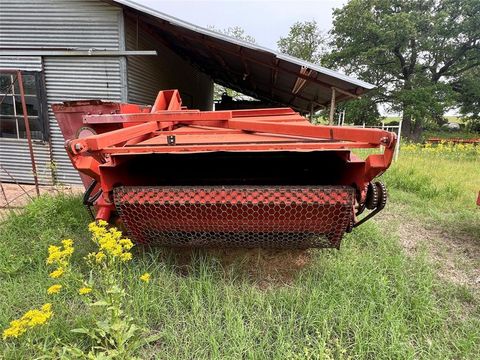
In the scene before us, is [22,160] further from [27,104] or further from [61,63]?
[61,63]

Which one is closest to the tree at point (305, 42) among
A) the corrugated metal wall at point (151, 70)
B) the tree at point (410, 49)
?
the tree at point (410, 49)

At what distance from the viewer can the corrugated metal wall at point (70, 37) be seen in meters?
6.14

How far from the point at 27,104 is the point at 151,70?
9.35ft

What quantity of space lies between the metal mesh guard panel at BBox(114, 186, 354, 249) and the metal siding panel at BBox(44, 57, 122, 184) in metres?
5.00

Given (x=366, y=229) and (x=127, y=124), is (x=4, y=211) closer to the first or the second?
(x=127, y=124)

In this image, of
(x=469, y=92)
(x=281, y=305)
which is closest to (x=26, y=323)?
(x=281, y=305)

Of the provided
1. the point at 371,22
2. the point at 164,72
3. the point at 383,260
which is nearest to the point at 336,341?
the point at 383,260

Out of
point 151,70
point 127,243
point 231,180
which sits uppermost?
point 151,70

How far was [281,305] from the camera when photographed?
2.18 meters

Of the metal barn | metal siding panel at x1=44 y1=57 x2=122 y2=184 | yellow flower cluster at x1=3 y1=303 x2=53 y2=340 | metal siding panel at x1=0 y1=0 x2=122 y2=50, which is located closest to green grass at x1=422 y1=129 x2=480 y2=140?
the metal barn

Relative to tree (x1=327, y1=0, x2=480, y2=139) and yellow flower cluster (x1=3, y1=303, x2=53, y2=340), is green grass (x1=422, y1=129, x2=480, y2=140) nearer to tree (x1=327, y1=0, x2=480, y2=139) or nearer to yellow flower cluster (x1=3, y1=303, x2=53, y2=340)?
tree (x1=327, y1=0, x2=480, y2=139)

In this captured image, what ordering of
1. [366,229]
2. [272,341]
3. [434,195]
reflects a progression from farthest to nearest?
[434,195], [366,229], [272,341]

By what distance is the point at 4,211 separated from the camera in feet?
14.7

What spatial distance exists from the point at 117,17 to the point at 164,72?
2938mm
